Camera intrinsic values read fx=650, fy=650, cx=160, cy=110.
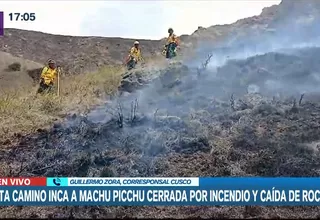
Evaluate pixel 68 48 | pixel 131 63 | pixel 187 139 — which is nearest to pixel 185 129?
pixel 187 139

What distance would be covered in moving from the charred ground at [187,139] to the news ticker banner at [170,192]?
0.15 metres

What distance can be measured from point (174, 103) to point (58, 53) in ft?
45.0

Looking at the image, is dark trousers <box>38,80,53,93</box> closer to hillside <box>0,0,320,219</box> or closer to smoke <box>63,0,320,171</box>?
hillside <box>0,0,320,219</box>

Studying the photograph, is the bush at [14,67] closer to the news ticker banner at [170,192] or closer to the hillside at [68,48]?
the hillside at [68,48]

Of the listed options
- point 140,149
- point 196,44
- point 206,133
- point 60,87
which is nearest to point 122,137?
point 140,149

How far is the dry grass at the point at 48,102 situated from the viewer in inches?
455

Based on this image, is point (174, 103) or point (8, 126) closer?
point (8, 126)

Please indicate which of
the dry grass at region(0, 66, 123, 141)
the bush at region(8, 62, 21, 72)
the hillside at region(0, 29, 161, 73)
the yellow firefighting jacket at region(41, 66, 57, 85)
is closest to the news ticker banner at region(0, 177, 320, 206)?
the dry grass at region(0, 66, 123, 141)

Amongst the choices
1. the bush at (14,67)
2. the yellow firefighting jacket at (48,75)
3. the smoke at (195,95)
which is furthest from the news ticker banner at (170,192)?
the bush at (14,67)

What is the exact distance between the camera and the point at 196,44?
1948 centimetres

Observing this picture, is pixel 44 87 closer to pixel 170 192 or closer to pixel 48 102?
pixel 48 102

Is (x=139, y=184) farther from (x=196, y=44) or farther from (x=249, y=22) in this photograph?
(x=249, y=22)

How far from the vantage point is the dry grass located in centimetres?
1155

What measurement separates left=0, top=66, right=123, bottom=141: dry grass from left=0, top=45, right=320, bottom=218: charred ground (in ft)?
1.10
